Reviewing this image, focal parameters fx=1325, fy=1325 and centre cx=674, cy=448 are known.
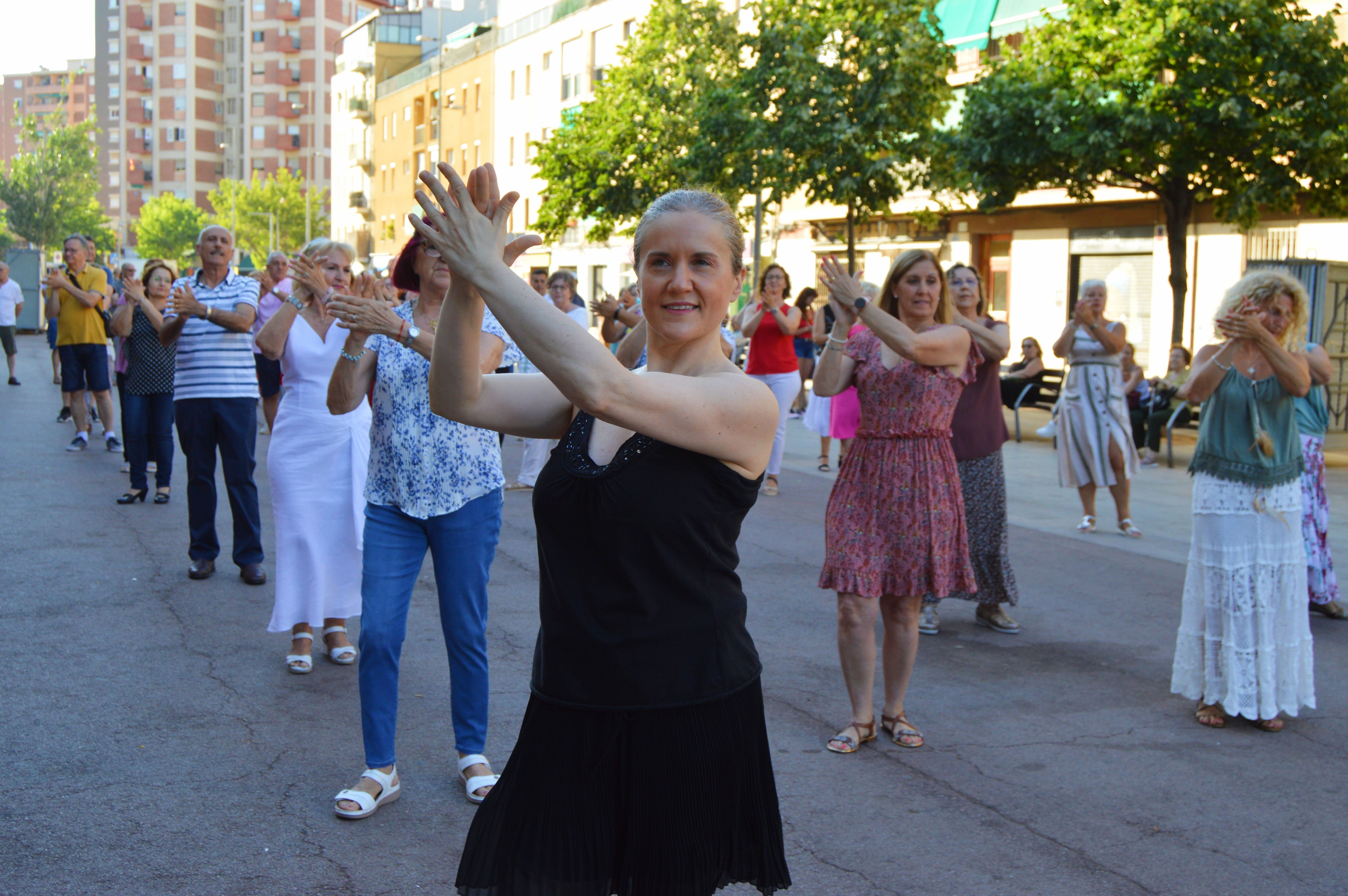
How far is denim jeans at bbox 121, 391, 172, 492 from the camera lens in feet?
35.1

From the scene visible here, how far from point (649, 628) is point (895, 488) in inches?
117

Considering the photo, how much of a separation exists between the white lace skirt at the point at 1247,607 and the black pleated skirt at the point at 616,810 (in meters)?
3.66

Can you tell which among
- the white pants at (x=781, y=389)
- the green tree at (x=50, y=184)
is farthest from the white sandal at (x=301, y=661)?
the green tree at (x=50, y=184)

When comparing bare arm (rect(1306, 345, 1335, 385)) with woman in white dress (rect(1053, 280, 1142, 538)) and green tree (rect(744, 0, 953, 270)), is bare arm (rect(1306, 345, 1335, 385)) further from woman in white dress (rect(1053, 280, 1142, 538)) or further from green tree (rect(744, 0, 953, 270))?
green tree (rect(744, 0, 953, 270))

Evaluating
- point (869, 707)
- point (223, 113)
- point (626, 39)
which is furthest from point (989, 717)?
point (223, 113)

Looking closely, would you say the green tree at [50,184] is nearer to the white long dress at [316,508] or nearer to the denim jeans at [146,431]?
the denim jeans at [146,431]

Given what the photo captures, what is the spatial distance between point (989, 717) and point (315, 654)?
307cm

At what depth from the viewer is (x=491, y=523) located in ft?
14.6

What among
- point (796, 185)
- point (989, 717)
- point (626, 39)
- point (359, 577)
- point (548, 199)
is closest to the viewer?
point (989, 717)

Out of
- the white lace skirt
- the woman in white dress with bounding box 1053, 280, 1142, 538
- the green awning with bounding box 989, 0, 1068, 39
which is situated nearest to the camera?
the white lace skirt

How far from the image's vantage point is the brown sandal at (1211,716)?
5469mm

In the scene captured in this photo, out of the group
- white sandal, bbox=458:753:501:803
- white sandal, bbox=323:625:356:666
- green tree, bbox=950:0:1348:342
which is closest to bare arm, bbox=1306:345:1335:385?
white sandal, bbox=458:753:501:803

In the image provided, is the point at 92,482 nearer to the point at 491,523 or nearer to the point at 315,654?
the point at 315,654

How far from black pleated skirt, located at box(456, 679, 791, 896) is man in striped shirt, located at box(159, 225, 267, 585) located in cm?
570
